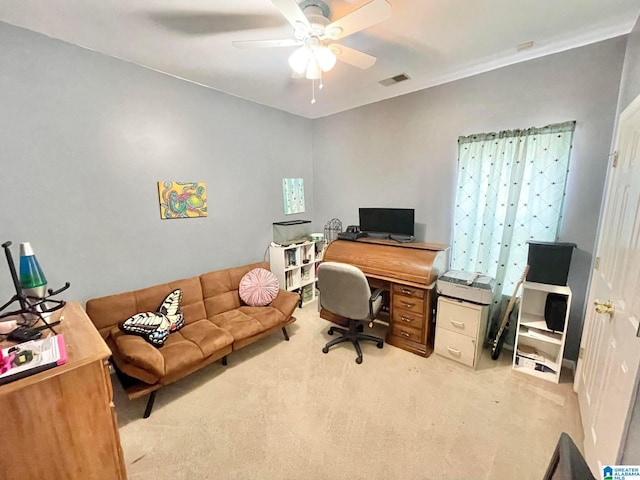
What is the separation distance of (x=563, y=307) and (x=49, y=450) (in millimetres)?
3143

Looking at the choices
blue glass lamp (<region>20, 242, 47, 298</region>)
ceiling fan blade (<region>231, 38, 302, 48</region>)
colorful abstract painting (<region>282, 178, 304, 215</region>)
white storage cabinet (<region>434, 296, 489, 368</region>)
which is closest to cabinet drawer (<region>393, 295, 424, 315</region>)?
white storage cabinet (<region>434, 296, 489, 368</region>)

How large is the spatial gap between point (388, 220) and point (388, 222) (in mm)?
24

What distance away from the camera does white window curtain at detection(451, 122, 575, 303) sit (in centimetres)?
216

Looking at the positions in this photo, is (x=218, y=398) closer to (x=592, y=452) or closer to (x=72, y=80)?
(x=592, y=452)

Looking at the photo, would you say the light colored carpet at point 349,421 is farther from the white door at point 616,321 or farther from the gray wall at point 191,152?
the gray wall at point 191,152

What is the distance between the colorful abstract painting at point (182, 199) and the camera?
8.21 ft

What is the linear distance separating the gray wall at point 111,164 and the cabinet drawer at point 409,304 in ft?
6.19

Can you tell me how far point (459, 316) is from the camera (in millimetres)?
2355

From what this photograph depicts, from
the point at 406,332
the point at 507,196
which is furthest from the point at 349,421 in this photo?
the point at 507,196

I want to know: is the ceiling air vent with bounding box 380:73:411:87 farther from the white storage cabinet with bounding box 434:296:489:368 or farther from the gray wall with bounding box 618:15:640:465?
the white storage cabinet with bounding box 434:296:489:368

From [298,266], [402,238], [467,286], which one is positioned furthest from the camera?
[298,266]

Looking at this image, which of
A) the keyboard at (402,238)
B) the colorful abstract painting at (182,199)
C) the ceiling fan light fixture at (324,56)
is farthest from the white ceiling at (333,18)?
the keyboard at (402,238)

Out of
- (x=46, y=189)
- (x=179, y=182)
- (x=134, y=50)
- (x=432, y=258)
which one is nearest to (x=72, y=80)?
(x=134, y=50)

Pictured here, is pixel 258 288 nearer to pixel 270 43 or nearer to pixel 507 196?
pixel 270 43
